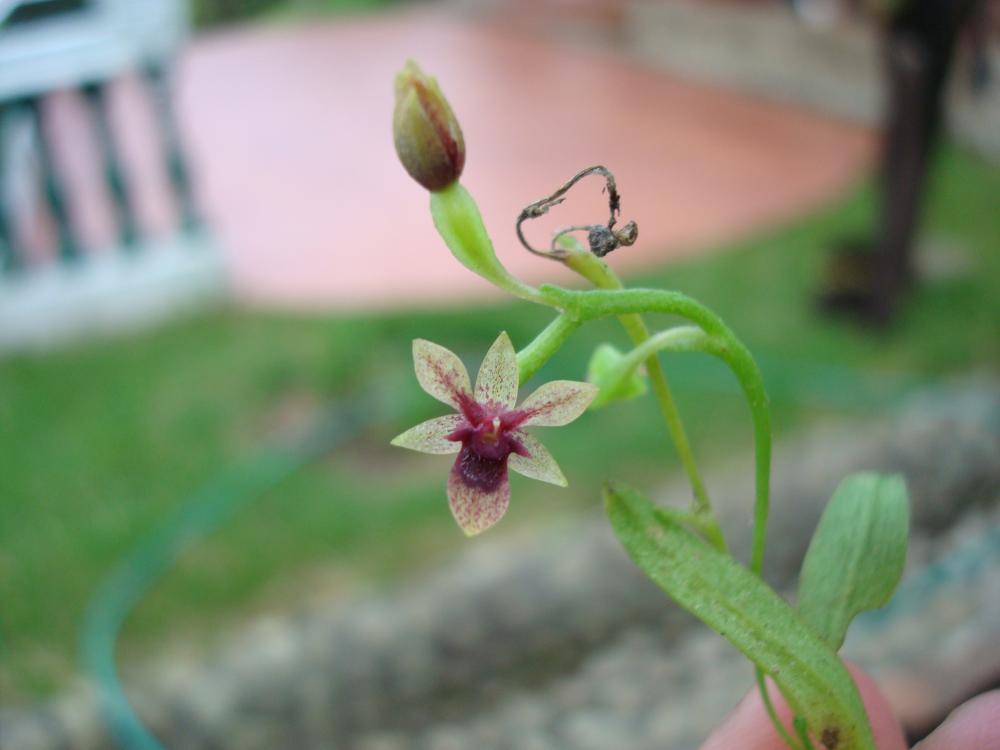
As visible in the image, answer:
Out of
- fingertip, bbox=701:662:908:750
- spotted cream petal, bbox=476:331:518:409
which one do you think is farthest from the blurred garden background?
spotted cream petal, bbox=476:331:518:409

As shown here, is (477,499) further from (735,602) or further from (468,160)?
(468,160)

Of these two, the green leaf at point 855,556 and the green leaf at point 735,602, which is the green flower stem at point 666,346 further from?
the green leaf at point 855,556

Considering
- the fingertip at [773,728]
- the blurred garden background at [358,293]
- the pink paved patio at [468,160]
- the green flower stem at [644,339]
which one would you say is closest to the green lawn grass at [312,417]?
the blurred garden background at [358,293]

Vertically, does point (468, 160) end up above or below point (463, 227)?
above

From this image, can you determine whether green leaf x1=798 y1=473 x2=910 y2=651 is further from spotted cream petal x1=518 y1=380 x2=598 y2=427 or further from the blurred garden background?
the blurred garden background

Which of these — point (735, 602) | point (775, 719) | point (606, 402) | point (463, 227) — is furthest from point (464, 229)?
point (775, 719)

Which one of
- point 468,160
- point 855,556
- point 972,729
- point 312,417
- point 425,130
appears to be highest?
point 468,160

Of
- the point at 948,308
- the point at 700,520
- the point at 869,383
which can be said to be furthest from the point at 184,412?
the point at 700,520
